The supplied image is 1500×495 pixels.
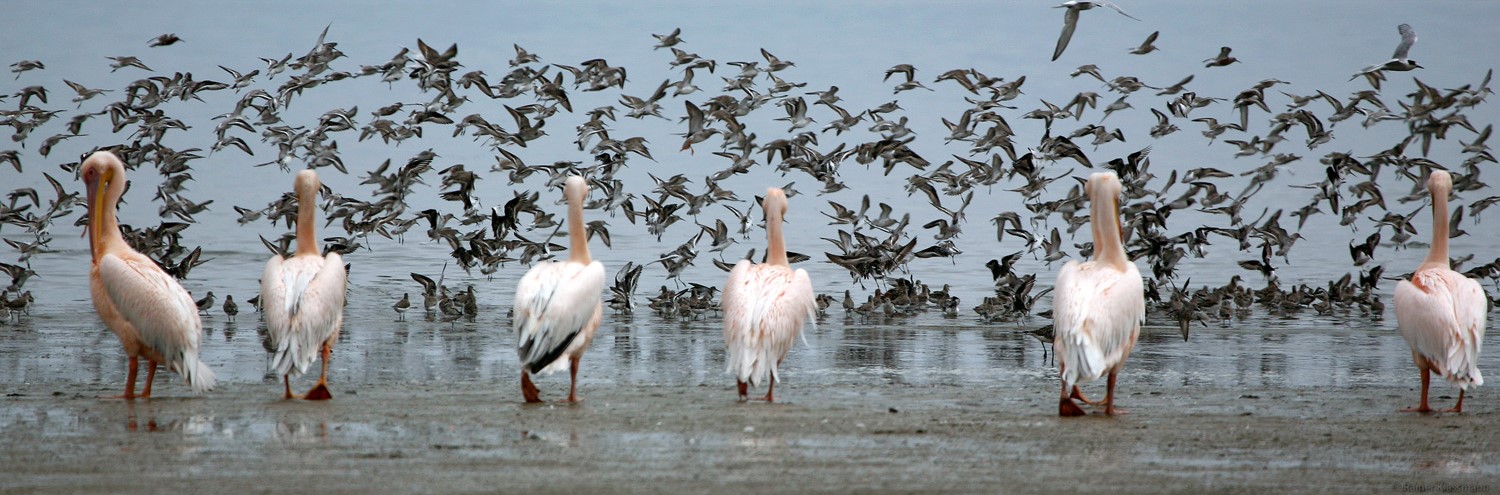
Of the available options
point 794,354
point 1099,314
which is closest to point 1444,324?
point 1099,314

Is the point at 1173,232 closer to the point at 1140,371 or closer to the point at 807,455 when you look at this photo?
the point at 1140,371

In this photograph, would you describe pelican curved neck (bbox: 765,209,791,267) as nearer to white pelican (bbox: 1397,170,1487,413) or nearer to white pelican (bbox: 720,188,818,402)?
Result: white pelican (bbox: 720,188,818,402)

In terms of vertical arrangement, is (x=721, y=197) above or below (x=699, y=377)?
above

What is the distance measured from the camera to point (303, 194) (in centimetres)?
1131

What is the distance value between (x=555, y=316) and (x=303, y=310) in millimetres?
1737

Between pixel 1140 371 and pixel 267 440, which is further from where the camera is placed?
pixel 1140 371

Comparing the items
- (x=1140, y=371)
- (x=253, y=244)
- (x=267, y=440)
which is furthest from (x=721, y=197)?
(x=267, y=440)

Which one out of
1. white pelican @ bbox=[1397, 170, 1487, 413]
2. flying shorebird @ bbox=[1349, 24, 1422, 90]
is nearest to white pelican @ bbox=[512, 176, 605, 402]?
white pelican @ bbox=[1397, 170, 1487, 413]

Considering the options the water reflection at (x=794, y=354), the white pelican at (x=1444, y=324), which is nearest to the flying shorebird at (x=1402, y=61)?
the water reflection at (x=794, y=354)

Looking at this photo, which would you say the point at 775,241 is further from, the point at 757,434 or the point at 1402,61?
the point at 1402,61

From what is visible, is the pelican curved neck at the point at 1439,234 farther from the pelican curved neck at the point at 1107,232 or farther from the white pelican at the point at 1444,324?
the pelican curved neck at the point at 1107,232

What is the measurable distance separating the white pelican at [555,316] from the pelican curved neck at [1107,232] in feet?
11.8

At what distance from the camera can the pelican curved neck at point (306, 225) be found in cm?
1109

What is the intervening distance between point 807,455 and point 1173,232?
32.9 m
